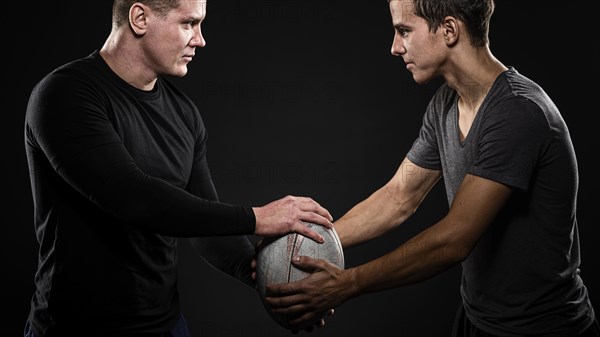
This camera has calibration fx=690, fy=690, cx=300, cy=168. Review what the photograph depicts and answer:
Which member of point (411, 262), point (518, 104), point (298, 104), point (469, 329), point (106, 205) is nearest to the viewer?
point (106, 205)

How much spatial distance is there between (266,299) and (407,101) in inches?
103

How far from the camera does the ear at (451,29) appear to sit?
297 cm

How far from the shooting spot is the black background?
4910 millimetres

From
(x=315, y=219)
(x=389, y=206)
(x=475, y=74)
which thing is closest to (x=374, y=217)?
(x=389, y=206)

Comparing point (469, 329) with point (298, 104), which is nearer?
point (469, 329)

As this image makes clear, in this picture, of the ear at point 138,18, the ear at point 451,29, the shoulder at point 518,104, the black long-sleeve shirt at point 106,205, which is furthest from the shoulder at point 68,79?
the shoulder at point 518,104

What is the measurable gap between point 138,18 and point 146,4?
0.21 feet

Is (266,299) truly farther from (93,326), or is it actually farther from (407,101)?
(407,101)

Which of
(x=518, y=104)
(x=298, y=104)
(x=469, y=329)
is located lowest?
(x=469, y=329)

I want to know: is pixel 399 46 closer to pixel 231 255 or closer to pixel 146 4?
pixel 146 4

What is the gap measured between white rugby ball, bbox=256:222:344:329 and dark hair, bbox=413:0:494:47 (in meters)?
1.02

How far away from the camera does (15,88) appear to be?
4906 millimetres

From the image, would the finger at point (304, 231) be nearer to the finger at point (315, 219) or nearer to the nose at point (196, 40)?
the finger at point (315, 219)

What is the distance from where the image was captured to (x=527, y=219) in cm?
280
